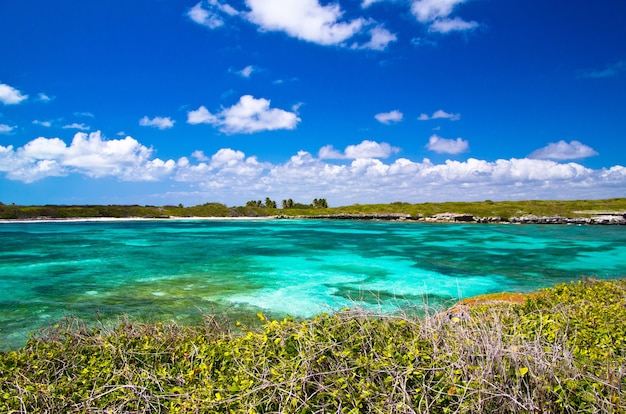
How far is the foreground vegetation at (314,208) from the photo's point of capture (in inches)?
4151

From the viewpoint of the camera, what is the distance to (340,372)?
5.30 metres

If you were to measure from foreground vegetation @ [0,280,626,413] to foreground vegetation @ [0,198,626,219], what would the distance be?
106 meters

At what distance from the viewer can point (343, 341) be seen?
19.3 ft

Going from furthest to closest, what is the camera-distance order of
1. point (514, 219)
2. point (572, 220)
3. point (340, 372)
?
point (514, 219) < point (572, 220) < point (340, 372)

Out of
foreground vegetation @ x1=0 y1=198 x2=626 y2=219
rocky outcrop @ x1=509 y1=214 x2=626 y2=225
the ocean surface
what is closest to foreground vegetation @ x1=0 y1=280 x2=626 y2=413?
the ocean surface

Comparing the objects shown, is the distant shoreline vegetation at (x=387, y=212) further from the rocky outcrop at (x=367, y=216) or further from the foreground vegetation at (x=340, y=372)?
the foreground vegetation at (x=340, y=372)

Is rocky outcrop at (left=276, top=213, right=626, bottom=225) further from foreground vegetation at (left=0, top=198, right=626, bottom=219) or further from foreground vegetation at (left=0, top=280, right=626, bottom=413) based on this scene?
foreground vegetation at (left=0, top=280, right=626, bottom=413)

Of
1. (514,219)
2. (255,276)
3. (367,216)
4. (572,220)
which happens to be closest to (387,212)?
(367,216)

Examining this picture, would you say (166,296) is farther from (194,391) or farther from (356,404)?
(356,404)

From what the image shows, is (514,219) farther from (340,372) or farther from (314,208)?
(340,372)

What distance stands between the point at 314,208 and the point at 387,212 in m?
40.4

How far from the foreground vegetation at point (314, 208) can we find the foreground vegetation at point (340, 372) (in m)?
106

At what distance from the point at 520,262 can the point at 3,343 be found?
34.6 m

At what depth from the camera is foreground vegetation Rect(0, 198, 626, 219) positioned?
105438mm
